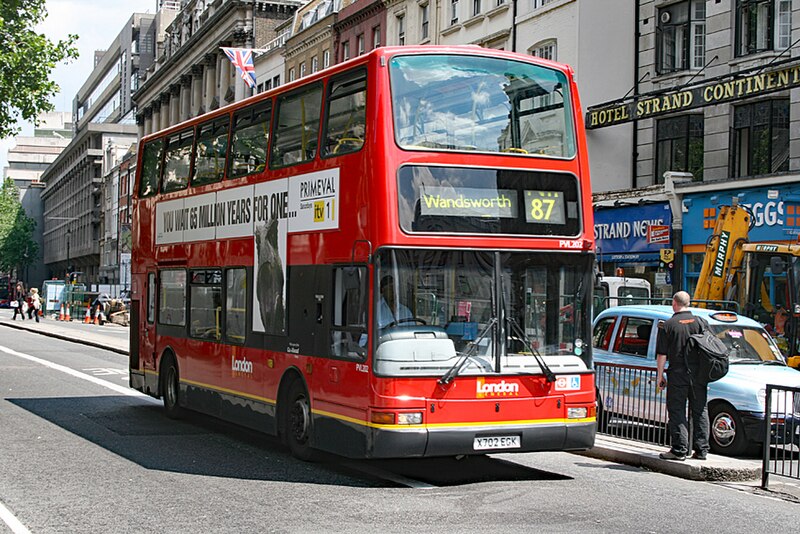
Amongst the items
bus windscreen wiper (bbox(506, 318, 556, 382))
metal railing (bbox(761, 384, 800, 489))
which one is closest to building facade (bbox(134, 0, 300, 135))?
bus windscreen wiper (bbox(506, 318, 556, 382))

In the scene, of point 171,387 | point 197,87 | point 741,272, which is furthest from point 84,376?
point 197,87

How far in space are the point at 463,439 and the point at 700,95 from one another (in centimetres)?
2031

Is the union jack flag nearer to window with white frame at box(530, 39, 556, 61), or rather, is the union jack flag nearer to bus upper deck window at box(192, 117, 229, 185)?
window with white frame at box(530, 39, 556, 61)

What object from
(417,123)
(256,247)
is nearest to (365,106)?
(417,123)

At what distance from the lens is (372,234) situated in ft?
36.2

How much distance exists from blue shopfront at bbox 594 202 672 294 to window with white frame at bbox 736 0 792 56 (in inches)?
208

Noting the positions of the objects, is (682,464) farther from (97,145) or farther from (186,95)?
(97,145)

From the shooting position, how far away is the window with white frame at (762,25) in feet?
92.0

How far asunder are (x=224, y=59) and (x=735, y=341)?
63.4 m

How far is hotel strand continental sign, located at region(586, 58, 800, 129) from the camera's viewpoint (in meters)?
26.4

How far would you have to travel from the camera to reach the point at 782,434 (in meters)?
12.0

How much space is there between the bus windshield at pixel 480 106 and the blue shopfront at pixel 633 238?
69.1ft

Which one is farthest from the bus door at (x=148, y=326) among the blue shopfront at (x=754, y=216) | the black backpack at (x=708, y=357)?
the blue shopfront at (x=754, y=216)

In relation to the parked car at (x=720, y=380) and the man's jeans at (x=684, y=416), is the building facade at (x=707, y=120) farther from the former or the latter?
the man's jeans at (x=684, y=416)
